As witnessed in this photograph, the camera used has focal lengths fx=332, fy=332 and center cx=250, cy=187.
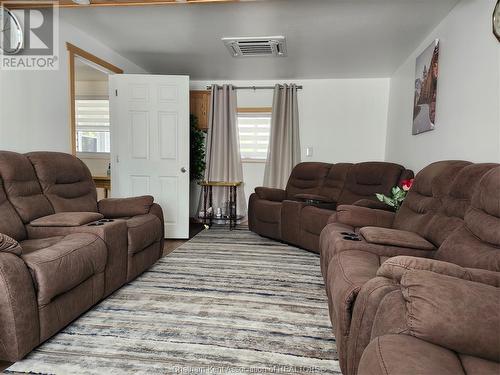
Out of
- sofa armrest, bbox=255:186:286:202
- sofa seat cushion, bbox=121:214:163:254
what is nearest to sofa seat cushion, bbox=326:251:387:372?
sofa seat cushion, bbox=121:214:163:254

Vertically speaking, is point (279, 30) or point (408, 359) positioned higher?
point (279, 30)

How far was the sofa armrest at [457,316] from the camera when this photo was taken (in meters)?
0.81

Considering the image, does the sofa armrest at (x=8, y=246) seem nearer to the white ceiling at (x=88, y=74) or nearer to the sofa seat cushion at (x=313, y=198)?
the sofa seat cushion at (x=313, y=198)

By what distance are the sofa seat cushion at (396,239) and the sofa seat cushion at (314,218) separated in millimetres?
1371

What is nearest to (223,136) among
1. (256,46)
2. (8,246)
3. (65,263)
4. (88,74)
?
(256,46)

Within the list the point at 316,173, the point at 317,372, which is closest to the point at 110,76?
the point at 316,173

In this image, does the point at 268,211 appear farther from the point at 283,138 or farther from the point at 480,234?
the point at 480,234

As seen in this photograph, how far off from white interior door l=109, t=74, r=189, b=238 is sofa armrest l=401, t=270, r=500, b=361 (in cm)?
349

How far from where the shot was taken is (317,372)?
1562 millimetres

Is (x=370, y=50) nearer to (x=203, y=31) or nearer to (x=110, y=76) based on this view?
(x=203, y=31)

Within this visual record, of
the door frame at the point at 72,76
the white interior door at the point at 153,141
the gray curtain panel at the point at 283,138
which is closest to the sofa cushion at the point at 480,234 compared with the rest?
the white interior door at the point at 153,141

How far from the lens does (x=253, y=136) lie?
5391 mm

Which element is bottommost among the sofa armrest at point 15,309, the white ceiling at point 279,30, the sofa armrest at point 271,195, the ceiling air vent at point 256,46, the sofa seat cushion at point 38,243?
the sofa armrest at point 15,309

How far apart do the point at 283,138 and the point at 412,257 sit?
4045 mm
